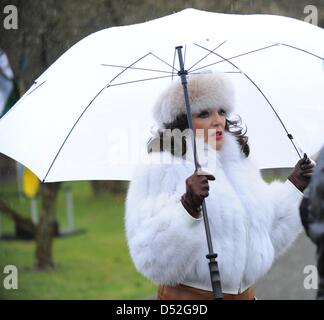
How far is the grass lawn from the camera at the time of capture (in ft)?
30.5

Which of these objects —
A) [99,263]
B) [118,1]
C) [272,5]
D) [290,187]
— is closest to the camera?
[290,187]

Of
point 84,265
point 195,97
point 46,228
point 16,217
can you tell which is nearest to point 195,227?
point 195,97

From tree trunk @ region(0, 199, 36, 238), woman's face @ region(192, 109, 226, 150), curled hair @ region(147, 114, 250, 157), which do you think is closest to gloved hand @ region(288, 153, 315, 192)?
woman's face @ region(192, 109, 226, 150)

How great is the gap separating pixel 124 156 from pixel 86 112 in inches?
10.1

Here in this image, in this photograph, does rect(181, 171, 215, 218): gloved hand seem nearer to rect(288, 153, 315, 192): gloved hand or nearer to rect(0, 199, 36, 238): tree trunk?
rect(288, 153, 315, 192): gloved hand

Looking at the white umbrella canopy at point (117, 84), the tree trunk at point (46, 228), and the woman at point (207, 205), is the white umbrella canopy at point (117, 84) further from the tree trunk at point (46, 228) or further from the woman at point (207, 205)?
the tree trunk at point (46, 228)

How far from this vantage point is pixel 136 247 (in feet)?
12.3

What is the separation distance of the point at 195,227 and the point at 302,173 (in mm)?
615

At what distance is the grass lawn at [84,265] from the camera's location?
9.30 m

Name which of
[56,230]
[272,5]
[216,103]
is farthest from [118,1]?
[56,230]

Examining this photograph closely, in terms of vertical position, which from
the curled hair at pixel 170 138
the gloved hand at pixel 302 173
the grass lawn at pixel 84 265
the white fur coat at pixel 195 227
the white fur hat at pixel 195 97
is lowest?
the white fur coat at pixel 195 227

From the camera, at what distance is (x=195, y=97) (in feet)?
12.7

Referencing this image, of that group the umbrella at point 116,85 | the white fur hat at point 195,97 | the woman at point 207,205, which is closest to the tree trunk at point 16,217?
the umbrella at point 116,85

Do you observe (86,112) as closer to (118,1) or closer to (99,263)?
(118,1)
